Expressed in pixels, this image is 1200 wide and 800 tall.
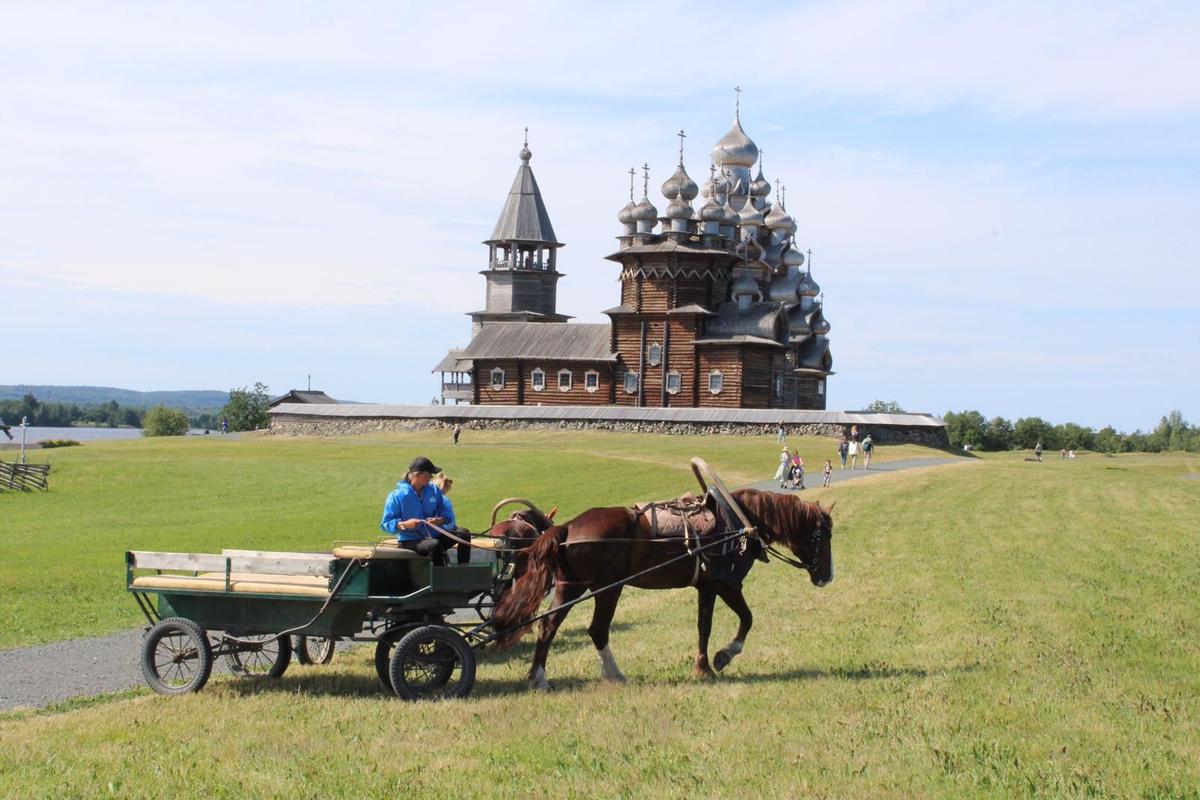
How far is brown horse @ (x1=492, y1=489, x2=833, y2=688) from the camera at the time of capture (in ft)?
37.3

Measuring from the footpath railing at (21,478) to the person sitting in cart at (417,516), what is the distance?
35278 mm

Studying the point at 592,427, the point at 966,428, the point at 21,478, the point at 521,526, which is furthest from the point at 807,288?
the point at 521,526

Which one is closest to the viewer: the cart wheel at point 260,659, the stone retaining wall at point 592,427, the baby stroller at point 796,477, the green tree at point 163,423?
the cart wheel at point 260,659

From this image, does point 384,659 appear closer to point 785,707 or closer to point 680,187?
point 785,707

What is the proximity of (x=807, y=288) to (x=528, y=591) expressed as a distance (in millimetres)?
72953

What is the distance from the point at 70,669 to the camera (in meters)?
13.1

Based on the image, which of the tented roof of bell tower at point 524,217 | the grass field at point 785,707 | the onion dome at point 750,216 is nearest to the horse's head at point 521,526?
the grass field at point 785,707

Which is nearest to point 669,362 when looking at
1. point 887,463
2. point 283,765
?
point 887,463

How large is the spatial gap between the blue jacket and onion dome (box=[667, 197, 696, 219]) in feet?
209

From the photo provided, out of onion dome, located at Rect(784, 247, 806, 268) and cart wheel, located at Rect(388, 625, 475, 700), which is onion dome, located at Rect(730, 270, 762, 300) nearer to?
onion dome, located at Rect(784, 247, 806, 268)

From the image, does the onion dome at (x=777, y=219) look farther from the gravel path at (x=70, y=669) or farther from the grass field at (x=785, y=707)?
the gravel path at (x=70, y=669)

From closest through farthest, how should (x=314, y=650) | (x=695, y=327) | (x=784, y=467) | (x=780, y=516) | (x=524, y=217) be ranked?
(x=780, y=516) < (x=314, y=650) < (x=784, y=467) < (x=695, y=327) < (x=524, y=217)

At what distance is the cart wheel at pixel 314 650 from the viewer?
12.9 meters

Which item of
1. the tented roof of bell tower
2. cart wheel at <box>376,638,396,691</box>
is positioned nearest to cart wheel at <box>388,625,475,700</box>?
cart wheel at <box>376,638,396,691</box>
